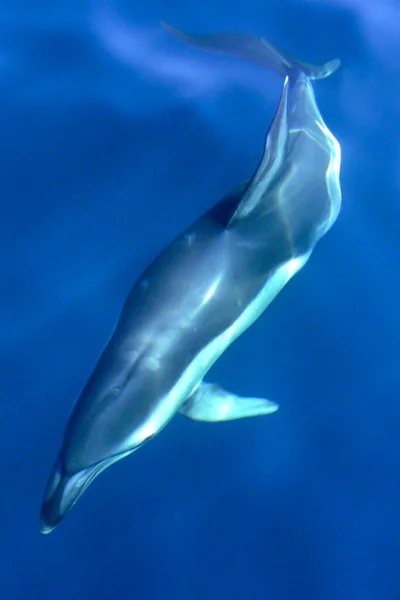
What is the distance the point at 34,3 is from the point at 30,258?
3613 mm

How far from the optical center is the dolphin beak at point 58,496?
4.04 m

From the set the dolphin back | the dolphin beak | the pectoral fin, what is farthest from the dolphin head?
the dolphin back

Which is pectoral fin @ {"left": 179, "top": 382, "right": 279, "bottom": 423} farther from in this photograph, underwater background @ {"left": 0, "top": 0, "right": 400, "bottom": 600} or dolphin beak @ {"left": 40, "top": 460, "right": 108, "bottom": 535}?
dolphin beak @ {"left": 40, "top": 460, "right": 108, "bottom": 535}

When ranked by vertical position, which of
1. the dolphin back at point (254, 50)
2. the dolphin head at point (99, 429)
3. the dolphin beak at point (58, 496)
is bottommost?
the dolphin beak at point (58, 496)

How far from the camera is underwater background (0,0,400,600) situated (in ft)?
15.4

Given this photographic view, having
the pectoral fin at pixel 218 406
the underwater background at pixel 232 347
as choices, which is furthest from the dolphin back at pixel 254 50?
the pectoral fin at pixel 218 406

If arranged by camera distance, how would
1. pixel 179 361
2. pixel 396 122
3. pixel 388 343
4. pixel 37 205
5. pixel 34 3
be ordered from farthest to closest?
pixel 34 3, pixel 396 122, pixel 37 205, pixel 388 343, pixel 179 361

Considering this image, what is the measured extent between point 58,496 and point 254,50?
4859 millimetres

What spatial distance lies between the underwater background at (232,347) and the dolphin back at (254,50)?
168 millimetres

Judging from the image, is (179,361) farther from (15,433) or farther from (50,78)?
(50,78)

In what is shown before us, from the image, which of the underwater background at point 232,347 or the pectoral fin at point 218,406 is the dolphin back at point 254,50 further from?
the pectoral fin at point 218,406

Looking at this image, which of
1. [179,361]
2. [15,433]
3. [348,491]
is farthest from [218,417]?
[15,433]

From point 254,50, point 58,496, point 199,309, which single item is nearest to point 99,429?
point 58,496

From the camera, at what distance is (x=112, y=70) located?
704 centimetres
